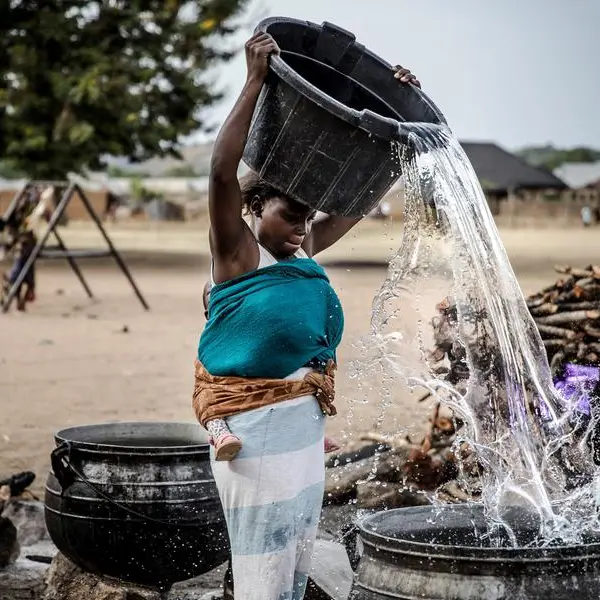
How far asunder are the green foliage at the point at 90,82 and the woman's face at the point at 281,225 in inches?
735

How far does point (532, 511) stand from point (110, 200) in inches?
2077

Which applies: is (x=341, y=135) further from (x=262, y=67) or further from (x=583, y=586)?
(x=583, y=586)

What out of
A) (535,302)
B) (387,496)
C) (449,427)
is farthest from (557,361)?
(387,496)

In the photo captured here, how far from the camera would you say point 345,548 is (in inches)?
168

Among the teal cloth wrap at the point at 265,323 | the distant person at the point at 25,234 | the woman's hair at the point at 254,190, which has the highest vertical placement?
the woman's hair at the point at 254,190

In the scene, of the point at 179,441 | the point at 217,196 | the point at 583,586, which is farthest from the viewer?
the point at 179,441

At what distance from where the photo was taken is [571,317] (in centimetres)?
528

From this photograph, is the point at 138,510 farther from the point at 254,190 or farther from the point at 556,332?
the point at 556,332

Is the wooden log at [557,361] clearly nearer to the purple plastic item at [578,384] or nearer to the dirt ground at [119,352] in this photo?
the purple plastic item at [578,384]

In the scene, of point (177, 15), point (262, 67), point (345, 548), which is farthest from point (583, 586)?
point (177, 15)

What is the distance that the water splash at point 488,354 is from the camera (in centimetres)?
311

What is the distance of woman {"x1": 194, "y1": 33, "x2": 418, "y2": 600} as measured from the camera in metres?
2.83

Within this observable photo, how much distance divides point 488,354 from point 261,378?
85.2 inches

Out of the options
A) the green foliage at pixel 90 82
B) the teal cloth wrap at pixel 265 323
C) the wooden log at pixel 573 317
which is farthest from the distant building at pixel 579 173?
the teal cloth wrap at pixel 265 323
